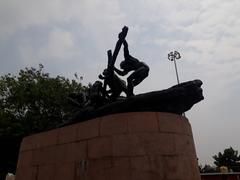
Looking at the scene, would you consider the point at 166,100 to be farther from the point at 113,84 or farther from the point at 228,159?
the point at 228,159

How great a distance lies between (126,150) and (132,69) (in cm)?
291

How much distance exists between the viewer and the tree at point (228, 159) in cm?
4972

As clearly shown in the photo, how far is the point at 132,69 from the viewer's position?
27.6 feet

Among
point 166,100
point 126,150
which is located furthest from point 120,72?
point 126,150

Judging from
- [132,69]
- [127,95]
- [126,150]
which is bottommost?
[126,150]

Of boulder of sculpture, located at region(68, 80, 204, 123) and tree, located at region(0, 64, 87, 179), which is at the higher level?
tree, located at region(0, 64, 87, 179)

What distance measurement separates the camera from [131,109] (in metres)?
7.30

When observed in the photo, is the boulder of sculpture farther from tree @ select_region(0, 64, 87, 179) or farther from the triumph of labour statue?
tree @ select_region(0, 64, 87, 179)

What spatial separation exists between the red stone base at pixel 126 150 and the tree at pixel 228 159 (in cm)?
4764

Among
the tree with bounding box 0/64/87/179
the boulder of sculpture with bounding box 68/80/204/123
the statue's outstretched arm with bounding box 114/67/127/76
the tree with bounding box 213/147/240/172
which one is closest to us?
the boulder of sculpture with bounding box 68/80/204/123

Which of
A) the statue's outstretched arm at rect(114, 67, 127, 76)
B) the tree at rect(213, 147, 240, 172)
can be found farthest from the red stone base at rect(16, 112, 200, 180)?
the tree at rect(213, 147, 240, 172)

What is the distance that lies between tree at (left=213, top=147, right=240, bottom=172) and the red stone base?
156 feet

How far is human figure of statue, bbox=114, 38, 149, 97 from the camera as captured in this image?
26.6ft

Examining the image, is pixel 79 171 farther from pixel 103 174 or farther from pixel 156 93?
pixel 156 93
